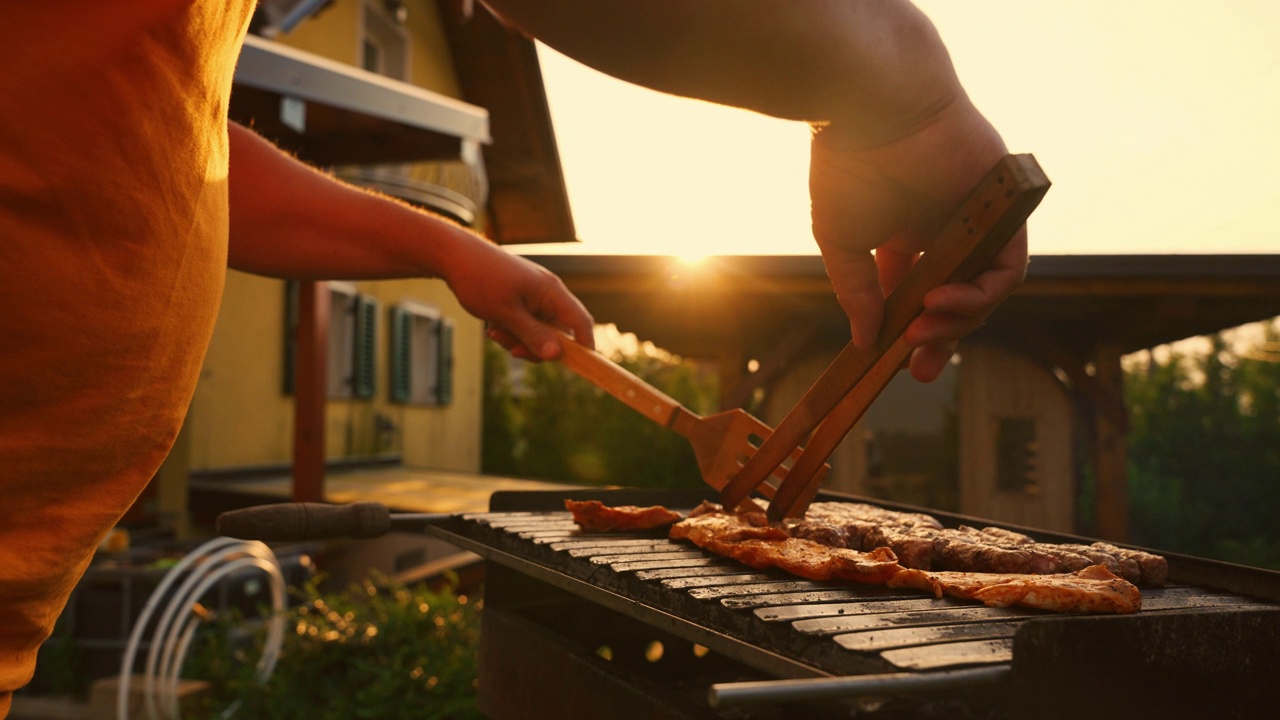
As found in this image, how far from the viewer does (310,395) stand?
306 inches

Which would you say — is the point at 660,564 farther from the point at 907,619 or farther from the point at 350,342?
the point at 350,342

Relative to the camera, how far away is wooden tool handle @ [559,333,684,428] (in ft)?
8.68

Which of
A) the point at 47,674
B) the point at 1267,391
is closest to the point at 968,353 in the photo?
the point at 47,674

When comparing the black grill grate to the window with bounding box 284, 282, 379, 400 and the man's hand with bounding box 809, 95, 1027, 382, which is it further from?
the window with bounding box 284, 282, 379, 400

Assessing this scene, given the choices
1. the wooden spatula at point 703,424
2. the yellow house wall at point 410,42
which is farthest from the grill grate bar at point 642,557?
the yellow house wall at point 410,42

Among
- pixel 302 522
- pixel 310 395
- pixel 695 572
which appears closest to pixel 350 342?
pixel 310 395

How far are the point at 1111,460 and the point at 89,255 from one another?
8192mm

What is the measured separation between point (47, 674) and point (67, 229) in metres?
5.91

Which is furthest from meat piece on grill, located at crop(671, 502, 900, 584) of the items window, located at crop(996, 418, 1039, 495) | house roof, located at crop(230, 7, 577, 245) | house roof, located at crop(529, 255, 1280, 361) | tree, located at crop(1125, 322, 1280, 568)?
tree, located at crop(1125, 322, 1280, 568)

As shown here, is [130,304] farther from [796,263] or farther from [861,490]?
[861,490]

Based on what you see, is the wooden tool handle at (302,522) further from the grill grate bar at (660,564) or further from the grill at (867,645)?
the grill grate bar at (660,564)

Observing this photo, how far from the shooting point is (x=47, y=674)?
5.57 meters

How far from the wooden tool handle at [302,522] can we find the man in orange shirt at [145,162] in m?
1.48

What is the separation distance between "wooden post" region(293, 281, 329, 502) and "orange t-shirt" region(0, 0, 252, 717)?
6677 mm
